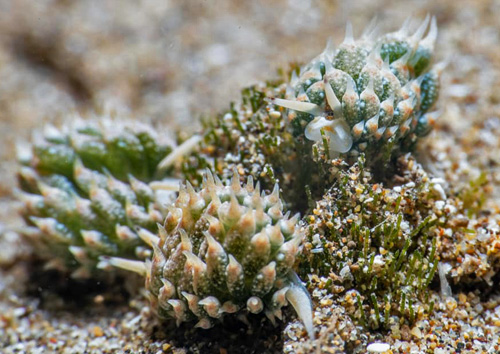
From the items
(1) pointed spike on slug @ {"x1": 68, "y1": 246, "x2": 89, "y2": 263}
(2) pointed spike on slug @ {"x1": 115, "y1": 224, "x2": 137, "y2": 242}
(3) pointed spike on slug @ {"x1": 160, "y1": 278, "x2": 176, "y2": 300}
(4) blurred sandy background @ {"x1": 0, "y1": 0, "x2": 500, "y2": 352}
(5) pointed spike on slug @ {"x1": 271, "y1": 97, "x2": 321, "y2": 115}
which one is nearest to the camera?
(3) pointed spike on slug @ {"x1": 160, "y1": 278, "x2": 176, "y2": 300}

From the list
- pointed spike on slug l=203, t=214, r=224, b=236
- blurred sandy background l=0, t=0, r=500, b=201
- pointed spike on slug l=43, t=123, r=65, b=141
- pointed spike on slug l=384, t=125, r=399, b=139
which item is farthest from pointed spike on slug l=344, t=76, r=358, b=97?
blurred sandy background l=0, t=0, r=500, b=201

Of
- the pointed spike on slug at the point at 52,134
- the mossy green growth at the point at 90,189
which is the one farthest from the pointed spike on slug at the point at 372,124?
the pointed spike on slug at the point at 52,134

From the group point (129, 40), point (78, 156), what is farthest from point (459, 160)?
point (129, 40)

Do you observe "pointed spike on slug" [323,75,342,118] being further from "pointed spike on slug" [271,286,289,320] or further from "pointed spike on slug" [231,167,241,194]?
"pointed spike on slug" [271,286,289,320]

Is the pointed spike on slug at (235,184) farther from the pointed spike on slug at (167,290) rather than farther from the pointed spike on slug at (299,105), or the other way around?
the pointed spike on slug at (167,290)

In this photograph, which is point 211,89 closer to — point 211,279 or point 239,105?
point 239,105
